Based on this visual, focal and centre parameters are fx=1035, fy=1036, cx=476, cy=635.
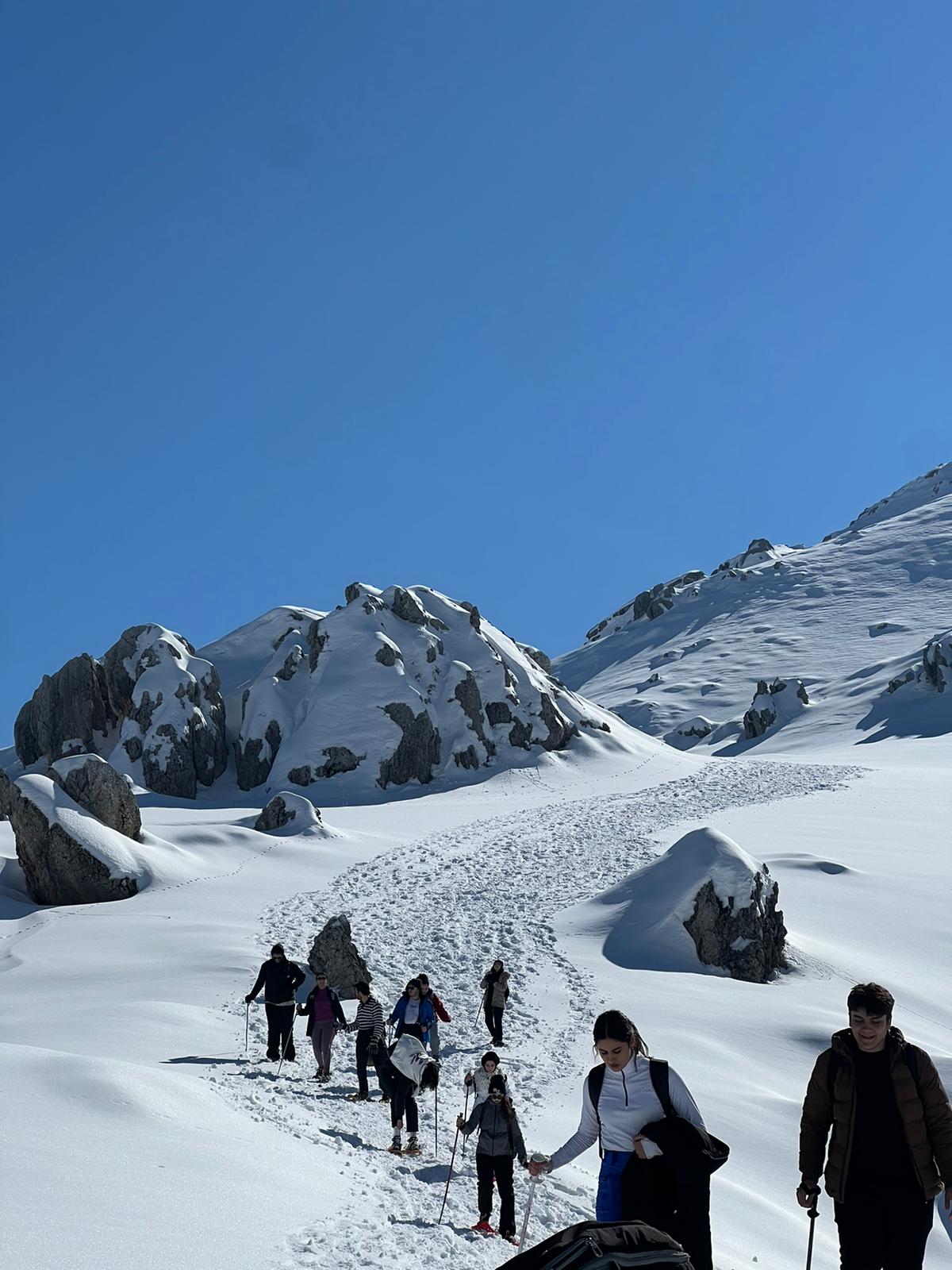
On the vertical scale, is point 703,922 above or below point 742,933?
above

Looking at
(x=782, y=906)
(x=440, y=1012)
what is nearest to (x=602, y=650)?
(x=782, y=906)

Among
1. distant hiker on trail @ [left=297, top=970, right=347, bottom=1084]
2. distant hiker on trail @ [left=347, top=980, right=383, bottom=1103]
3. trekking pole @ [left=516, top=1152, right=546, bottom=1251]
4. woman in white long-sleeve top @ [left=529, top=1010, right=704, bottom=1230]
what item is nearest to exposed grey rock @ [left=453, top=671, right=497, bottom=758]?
distant hiker on trail @ [left=297, top=970, right=347, bottom=1084]

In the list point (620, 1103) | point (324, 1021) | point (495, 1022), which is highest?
point (620, 1103)

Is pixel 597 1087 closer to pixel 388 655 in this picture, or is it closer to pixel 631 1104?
pixel 631 1104

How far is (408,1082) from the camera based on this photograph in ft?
38.0

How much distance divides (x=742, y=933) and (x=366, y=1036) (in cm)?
1151

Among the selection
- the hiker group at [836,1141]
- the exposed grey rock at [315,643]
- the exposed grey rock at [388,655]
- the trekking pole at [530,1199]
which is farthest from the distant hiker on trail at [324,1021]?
the exposed grey rock at [315,643]

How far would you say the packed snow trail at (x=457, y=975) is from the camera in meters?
8.76

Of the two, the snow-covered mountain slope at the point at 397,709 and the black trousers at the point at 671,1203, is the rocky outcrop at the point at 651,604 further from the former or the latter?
the black trousers at the point at 671,1203

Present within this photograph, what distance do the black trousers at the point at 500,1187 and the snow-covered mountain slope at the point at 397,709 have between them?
149 ft

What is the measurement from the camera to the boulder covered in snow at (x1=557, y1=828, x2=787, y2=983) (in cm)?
2241

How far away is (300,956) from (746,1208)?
1306 centimetres

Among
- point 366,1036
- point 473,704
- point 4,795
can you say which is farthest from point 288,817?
point 366,1036

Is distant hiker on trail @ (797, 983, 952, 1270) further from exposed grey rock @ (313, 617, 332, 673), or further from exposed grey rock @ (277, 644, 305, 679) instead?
exposed grey rock @ (277, 644, 305, 679)
